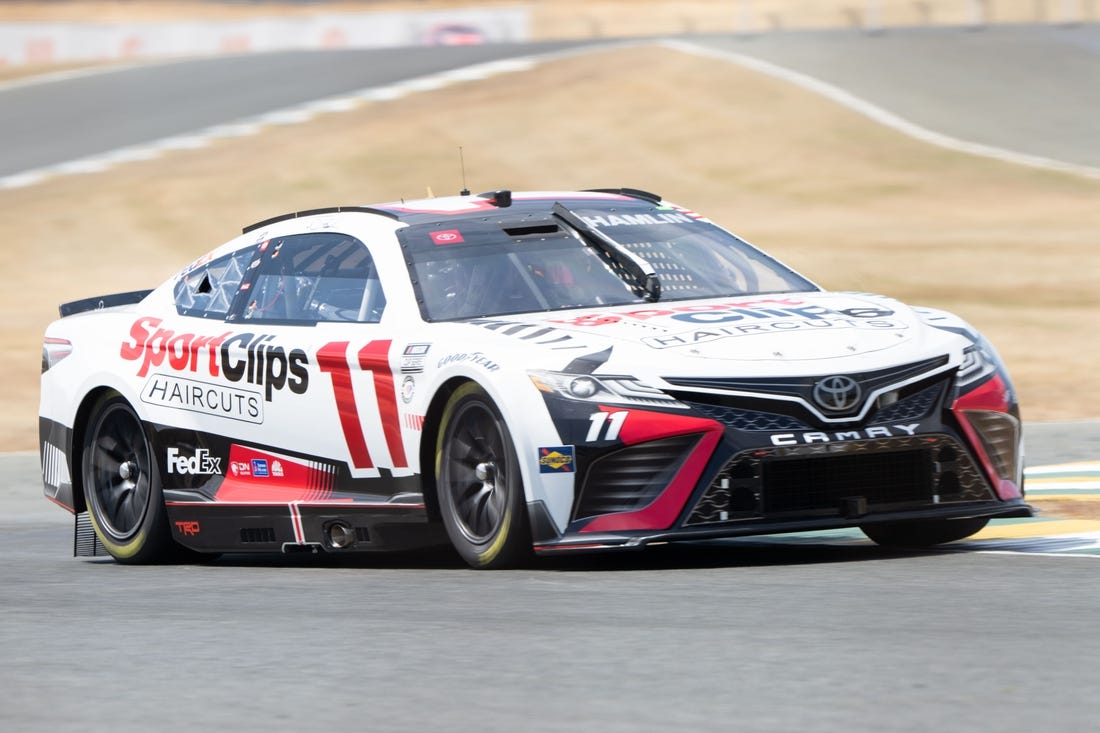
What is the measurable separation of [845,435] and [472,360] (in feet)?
4.27

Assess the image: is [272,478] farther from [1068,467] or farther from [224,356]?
[1068,467]

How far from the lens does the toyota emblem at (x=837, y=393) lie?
6.64 m

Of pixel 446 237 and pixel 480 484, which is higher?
pixel 446 237

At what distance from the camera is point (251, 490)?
26.7 ft

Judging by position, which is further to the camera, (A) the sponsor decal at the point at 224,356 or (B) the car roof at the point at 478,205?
(B) the car roof at the point at 478,205

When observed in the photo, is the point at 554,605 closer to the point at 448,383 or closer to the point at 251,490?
the point at 448,383

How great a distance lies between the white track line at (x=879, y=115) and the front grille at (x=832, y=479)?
2022 centimetres

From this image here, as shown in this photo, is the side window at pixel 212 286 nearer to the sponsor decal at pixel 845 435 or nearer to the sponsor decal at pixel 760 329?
the sponsor decal at pixel 760 329

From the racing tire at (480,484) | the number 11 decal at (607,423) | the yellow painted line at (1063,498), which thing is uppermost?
the number 11 decal at (607,423)

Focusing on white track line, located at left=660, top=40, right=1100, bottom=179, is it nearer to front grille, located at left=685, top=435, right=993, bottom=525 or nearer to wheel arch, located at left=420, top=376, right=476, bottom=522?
front grille, located at left=685, top=435, right=993, bottom=525

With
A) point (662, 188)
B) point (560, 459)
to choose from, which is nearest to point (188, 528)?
point (560, 459)

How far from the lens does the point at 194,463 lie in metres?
Result: 8.45

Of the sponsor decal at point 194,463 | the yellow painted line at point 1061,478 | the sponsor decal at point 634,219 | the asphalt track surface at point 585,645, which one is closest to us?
the asphalt track surface at point 585,645

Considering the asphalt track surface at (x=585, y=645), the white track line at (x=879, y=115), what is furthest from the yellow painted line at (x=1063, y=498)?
the white track line at (x=879, y=115)
